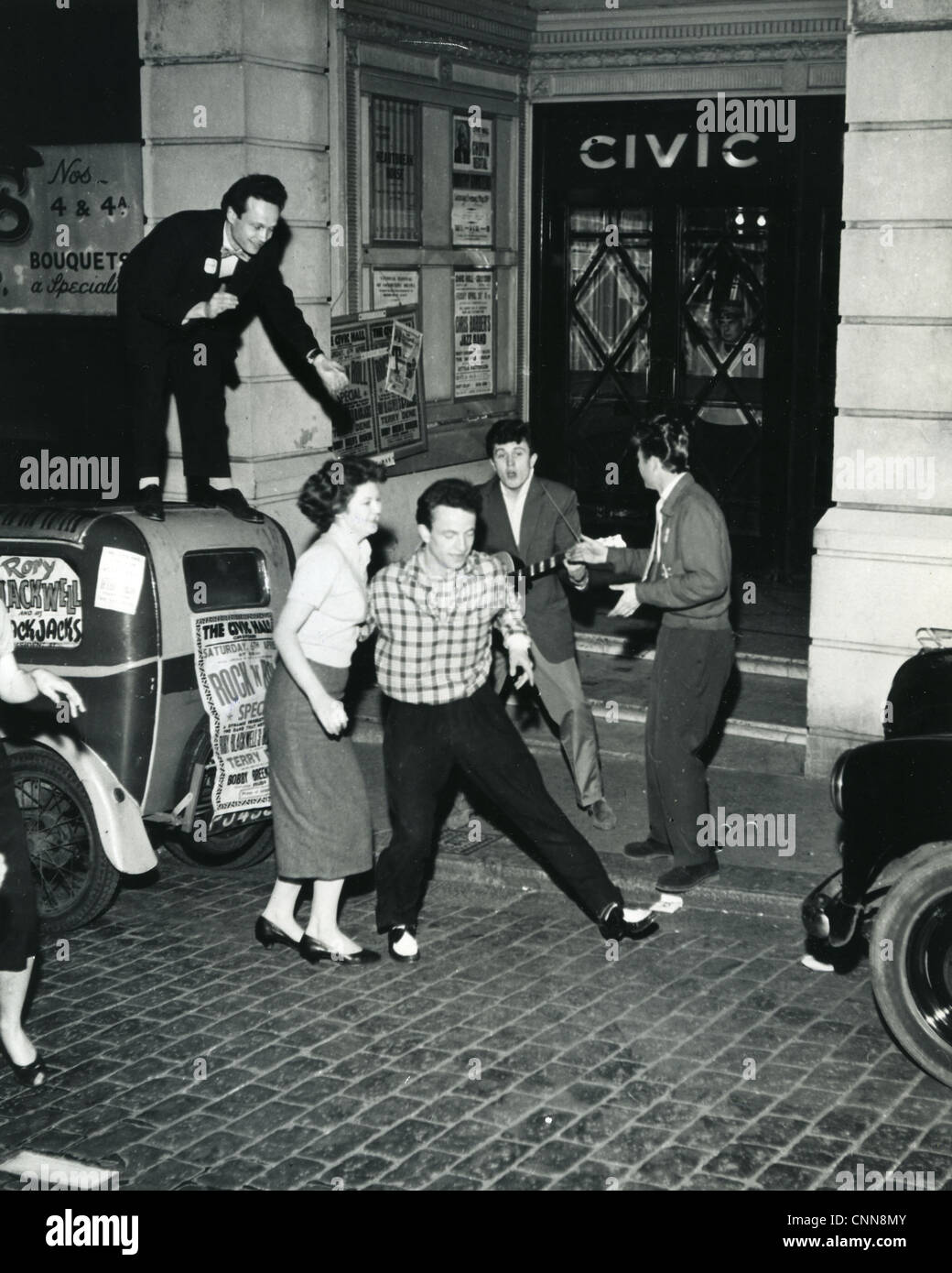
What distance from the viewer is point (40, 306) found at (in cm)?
1206

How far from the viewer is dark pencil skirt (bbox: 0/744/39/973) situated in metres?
5.89

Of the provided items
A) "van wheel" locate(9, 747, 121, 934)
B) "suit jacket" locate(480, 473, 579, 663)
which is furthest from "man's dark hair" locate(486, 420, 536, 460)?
"van wheel" locate(9, 747, 121, 934)

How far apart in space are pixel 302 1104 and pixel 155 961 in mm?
1581

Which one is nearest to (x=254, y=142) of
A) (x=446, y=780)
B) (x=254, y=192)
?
(x=254, y=192)

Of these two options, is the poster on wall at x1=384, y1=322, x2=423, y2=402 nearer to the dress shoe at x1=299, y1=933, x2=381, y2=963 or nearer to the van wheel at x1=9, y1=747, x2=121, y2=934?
the van wheel at x1=9, y1=747, x2=121, y2=934

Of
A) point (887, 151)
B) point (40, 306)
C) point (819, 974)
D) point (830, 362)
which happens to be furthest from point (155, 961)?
point (830, 362)

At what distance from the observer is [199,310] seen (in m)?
8.27

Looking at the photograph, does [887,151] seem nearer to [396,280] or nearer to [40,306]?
[396,280]

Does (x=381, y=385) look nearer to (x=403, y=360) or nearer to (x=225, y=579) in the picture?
(x=403, y=360)

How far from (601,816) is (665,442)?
6.69ft

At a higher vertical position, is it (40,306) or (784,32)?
(784,32)

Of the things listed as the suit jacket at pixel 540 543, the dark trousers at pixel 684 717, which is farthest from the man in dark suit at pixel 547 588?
the dark trousers at pixel 684 717

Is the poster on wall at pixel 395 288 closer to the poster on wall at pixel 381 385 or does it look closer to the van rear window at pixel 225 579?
the poster on wall at pixel 381 385

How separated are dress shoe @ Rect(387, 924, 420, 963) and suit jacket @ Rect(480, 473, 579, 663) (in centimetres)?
181
